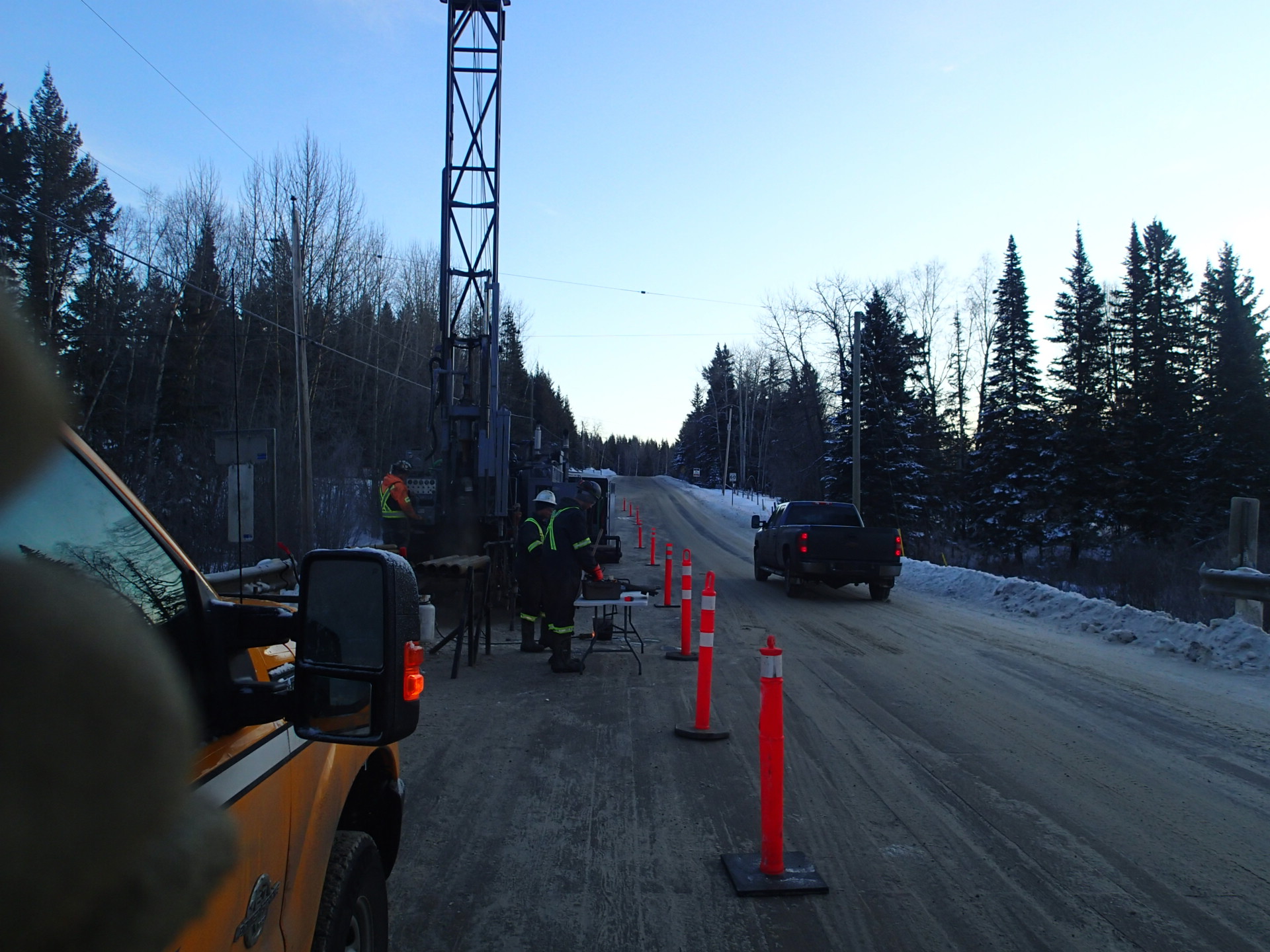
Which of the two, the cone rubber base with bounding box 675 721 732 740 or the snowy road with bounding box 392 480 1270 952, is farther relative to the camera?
the cone rubber base with bounding box 675 721 732 740

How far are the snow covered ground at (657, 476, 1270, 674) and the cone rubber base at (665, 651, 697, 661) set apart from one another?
586 centimetres

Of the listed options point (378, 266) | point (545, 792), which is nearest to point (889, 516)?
point (378, 266)

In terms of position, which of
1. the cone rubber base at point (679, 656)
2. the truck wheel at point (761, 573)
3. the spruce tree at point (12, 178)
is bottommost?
the cone rubber base at point (679, 656)

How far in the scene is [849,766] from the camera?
6.28 meters

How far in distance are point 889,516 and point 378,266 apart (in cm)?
2748

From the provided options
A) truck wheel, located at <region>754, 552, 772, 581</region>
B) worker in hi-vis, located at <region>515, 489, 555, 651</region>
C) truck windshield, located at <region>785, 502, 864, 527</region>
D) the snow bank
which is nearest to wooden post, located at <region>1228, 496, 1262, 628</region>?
the snow bank

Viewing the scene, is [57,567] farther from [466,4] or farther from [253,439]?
[466,4]

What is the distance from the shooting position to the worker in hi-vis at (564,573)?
9.40 meters

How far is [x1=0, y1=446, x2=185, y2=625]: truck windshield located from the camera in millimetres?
1394

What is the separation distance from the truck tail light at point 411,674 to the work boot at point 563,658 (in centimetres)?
742

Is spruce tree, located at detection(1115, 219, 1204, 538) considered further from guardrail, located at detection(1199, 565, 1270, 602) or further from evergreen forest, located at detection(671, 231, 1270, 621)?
guardrail, located at detection(1199, 565, 1270, 602)

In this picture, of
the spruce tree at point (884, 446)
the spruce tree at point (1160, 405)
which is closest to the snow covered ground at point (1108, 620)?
the spruce tree at point (884, 446)

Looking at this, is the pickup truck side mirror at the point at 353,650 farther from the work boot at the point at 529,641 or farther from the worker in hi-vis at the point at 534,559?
the work boot at the point at 529,641

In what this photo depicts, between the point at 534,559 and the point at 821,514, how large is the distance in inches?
380
